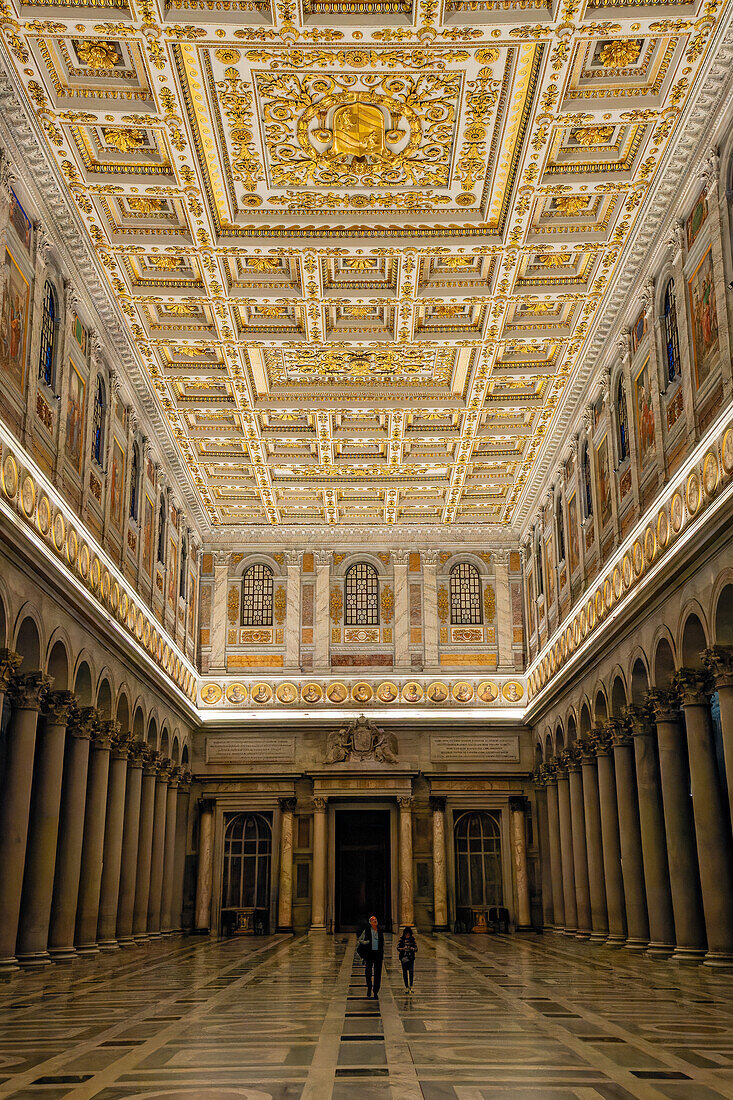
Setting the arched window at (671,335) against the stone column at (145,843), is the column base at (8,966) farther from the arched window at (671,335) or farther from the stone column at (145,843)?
the arched window at (671,335)

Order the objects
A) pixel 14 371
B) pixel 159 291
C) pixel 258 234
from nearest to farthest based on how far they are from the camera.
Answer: pixel 14 371 < pixel 258 234 < pixel 159 291

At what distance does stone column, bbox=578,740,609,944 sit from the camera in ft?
85.6

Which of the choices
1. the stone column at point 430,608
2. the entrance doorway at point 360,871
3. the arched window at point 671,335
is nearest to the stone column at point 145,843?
the entrance doorway at point 360,871

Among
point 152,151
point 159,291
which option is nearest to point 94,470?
point 159,291

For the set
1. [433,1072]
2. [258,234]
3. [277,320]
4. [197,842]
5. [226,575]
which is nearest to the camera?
[433,1072]

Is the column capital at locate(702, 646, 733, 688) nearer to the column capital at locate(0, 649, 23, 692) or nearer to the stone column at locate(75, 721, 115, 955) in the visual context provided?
the column capital at locate(0, 649, 23, 692)

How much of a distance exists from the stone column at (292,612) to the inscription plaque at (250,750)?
2.55 meters

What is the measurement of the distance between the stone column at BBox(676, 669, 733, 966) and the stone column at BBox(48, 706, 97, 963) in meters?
11.8

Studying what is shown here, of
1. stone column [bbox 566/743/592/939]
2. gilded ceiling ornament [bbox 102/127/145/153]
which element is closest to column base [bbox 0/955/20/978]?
gilded ceiling ornament [bbox 102/127/145/153]

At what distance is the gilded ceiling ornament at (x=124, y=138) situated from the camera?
1833 centimetres

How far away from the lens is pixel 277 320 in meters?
24.5

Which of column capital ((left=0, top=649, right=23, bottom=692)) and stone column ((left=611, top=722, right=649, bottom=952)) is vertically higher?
column capital ((left=0, top=649, right=23, bottom=692))

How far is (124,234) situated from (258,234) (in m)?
2.61

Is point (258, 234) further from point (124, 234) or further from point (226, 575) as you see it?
point (226, 575)
